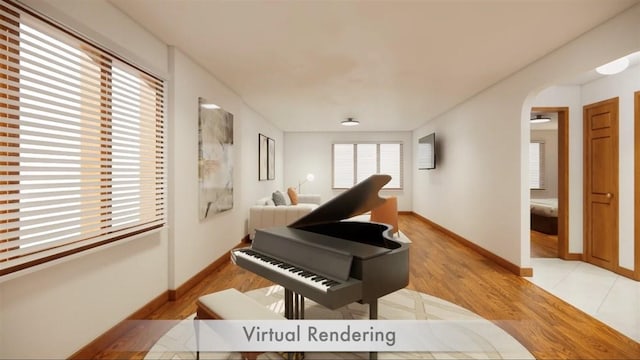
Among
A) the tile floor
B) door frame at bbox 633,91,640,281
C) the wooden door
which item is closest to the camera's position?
the tile floor

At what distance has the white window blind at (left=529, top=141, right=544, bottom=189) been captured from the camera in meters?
8.64

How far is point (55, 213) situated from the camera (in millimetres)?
1838

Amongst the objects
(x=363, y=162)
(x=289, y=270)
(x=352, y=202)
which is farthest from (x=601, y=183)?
(x=363, y=162)

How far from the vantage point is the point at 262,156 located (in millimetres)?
6777

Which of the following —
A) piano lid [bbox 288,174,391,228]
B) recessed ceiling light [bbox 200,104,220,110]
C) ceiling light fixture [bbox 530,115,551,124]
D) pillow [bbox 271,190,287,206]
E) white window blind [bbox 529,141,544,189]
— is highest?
ceiling light fixture [bbox 530,115,551,124]

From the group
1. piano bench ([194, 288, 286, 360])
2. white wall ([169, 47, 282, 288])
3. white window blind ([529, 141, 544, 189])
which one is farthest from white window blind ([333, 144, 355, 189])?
piano bench ([194, 288, 286, 360])

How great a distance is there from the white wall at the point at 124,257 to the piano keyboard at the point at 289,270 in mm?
974

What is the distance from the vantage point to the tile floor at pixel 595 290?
8.68ft

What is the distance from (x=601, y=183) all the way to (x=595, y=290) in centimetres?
156

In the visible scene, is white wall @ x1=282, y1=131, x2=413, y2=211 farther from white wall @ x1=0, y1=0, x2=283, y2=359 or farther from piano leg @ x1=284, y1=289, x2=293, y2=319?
piano leg @ x1=284, y1=289, x2=293, y2=319

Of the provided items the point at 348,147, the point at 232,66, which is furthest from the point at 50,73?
the point at 348,147

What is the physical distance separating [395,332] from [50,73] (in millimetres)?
→ 3030

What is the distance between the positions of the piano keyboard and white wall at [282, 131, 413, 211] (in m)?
7.14

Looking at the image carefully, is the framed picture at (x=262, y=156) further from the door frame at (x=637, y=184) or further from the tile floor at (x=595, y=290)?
the door frame at (x=637, y=184)
